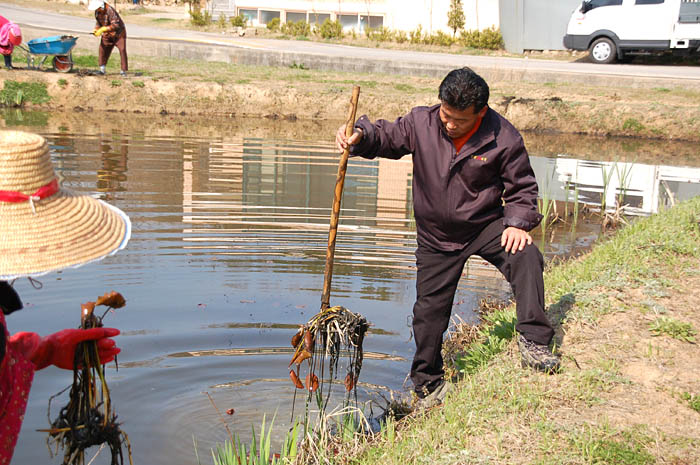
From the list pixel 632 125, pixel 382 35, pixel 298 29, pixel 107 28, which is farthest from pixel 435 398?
pixel 298 29

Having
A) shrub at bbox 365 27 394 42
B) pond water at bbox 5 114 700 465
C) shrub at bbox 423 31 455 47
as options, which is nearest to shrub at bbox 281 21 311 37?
shrub at bbox 365 27 394 42

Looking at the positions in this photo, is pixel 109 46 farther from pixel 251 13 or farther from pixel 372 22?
pixel 251 13

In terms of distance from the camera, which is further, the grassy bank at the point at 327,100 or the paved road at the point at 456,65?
the paved road at the point at 456,65

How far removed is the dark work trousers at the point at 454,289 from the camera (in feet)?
13.8

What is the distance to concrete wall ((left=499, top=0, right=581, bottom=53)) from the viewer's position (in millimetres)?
30078

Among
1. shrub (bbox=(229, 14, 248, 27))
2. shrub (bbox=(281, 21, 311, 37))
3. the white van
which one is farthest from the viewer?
shrub (bbox=(229, 14, 248, 27))

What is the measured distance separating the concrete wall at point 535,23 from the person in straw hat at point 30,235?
29553 millimetres

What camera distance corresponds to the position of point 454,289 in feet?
14.9

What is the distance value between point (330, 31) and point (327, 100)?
14337 mm

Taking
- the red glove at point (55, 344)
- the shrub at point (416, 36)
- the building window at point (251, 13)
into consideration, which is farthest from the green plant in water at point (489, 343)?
the building window at point (251, 13)

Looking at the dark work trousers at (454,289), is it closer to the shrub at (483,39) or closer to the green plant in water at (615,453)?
the green plant in water at (615,453)

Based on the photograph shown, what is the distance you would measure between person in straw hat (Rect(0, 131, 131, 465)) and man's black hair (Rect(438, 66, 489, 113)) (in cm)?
192

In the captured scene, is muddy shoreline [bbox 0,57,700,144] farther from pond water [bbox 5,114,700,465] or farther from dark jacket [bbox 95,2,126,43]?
pond water [bbox 5,114,700,465]

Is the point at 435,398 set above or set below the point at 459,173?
below
